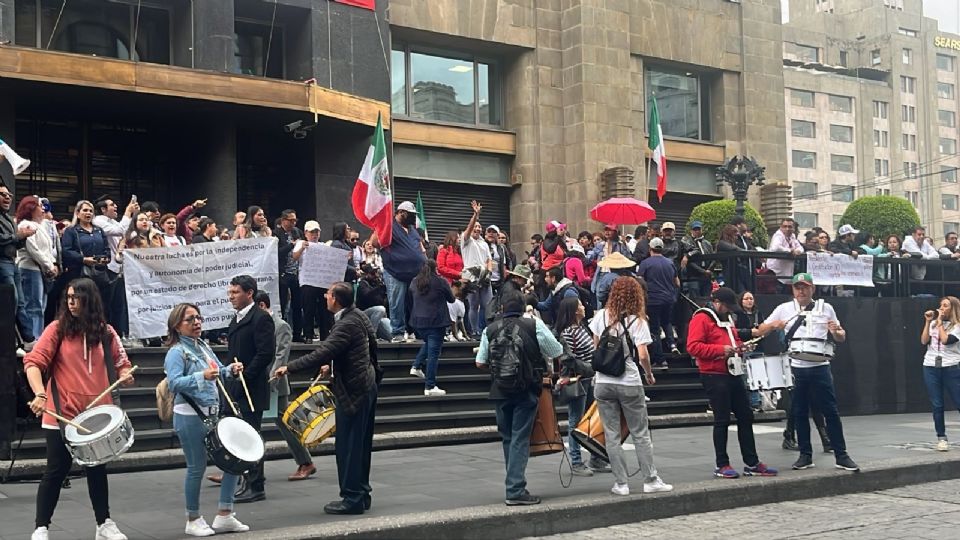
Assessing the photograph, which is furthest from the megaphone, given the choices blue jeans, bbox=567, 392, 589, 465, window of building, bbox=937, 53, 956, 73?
window of building, bbox=937, 53, 956, 73

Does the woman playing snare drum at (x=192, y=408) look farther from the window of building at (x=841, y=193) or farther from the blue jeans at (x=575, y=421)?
the window of building at (x=841, y=193)

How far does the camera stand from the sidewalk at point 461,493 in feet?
25.3

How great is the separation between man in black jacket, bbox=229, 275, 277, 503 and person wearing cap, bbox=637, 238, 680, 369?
7540mm

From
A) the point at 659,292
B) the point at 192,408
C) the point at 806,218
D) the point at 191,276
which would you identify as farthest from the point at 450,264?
the point at 806,218

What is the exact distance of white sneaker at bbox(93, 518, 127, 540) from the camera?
22.9 ft

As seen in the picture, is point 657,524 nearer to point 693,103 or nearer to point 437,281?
point 437,281

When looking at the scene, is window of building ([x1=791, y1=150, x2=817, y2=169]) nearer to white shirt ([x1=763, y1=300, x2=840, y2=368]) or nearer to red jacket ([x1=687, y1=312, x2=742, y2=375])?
white shirt ([x1=763, y1=300, x2=840, y2=368])

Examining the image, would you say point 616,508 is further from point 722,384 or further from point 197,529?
point 197,529

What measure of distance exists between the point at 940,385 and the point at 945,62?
371ft

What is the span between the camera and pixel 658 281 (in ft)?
49.3

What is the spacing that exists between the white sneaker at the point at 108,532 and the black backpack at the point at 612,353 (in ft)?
14.0

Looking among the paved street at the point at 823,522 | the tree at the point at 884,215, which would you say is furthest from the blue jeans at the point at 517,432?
the tree at the point at 884,215

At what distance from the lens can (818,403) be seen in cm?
1062

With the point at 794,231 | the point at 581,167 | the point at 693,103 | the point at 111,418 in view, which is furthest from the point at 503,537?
the point at 693,103
